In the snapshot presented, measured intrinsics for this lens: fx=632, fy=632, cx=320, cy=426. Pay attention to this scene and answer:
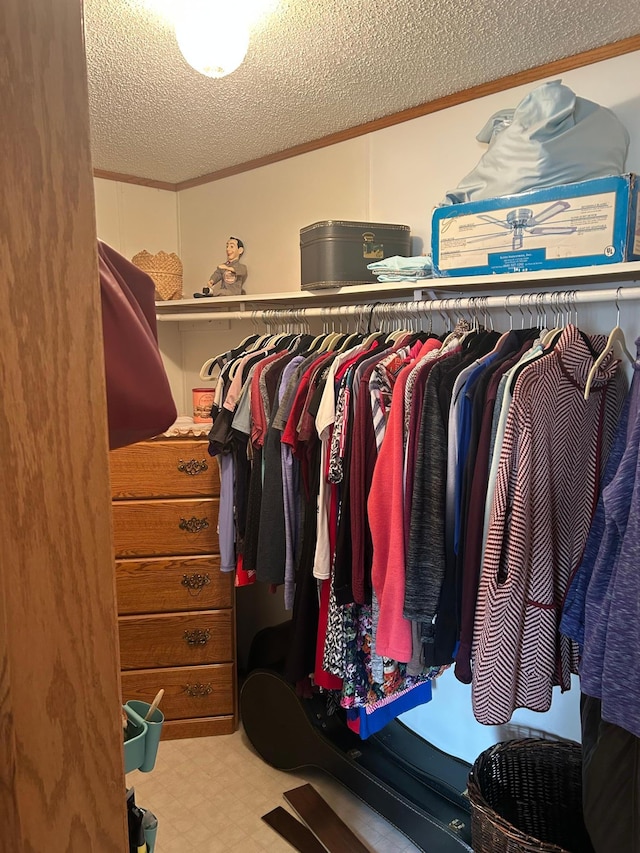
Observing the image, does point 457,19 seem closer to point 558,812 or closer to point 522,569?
point 522,569

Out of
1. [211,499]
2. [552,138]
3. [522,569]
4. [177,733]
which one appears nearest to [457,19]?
[552,138]

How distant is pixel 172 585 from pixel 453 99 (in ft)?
6.57

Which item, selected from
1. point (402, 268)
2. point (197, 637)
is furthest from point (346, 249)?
point (197, 637)

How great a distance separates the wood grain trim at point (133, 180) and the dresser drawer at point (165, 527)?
153cm

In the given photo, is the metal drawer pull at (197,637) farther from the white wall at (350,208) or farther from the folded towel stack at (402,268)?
the folded towel stack at (402,268)

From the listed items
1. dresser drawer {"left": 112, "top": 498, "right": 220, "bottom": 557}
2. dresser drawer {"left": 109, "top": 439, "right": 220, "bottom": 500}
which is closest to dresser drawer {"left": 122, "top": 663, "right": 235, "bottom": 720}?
dresser drawer {"left": 112, "top": 498, "right": 220, "bottom": 557}

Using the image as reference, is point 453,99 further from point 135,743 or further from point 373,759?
point 373,759

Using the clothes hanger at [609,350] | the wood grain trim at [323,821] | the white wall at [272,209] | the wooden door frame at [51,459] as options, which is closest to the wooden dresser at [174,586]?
the wood grain trim at [323,821]

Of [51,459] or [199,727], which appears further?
[199,727]

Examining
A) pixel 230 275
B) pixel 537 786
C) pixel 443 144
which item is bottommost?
pixel 537 786

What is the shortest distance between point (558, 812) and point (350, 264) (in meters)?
1.78

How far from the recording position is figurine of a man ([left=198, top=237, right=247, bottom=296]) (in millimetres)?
2707

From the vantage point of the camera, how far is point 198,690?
8.21 ft

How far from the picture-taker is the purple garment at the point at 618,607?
1282 mm
